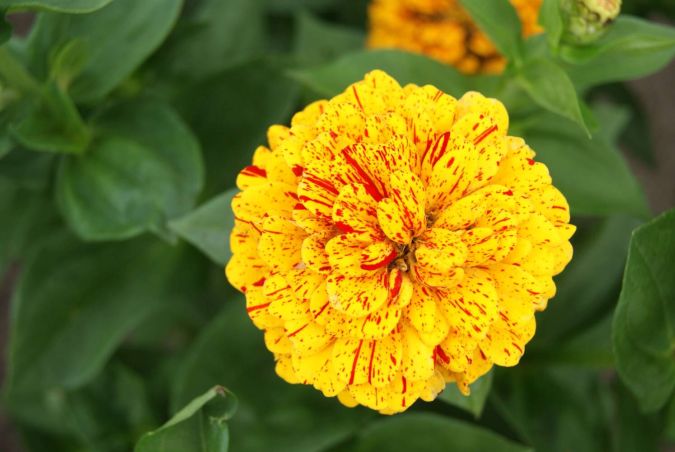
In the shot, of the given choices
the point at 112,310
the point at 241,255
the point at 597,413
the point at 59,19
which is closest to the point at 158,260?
the point at 112,310

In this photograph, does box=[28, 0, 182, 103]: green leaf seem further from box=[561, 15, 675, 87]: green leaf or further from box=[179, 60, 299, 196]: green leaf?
box=[561, 15, 675, 87]: green leaf

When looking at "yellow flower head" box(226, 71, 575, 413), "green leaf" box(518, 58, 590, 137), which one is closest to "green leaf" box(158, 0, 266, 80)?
"green leaf" box(518, 58, 590, 137)

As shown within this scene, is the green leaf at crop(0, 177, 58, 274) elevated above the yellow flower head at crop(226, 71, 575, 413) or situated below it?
below

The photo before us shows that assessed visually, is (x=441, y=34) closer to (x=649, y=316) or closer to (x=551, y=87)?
(x=551, y=87)

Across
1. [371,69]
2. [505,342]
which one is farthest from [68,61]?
[505,342]

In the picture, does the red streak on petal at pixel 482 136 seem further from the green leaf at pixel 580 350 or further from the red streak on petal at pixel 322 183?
the green leaf at pixel 580 350

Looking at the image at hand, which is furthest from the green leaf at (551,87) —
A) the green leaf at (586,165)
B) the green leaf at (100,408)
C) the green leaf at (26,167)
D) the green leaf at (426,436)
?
the green leaf at (100,408)
